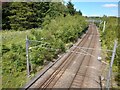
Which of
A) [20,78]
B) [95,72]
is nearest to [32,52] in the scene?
[20,78]

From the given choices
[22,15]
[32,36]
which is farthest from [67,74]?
[22,15]

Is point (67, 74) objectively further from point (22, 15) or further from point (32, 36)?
point (22, 15)

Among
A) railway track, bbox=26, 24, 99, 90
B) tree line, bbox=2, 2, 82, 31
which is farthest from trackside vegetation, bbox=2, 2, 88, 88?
railway track, bbox=26, 24, 99, 90

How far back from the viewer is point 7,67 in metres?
14.5

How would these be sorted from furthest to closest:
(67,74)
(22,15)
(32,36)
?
(22,15), (32,36), (67,74)

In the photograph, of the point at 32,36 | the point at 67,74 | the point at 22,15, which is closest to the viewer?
the point at 67,74

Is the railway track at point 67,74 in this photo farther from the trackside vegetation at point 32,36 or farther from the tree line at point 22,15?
the tree line at point 22,15

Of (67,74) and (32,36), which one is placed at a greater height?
(32,36)

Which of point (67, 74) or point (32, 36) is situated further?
point (32, 36)

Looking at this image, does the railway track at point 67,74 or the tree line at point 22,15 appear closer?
the railway track at point 67,74

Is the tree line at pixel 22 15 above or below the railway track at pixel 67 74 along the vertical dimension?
above

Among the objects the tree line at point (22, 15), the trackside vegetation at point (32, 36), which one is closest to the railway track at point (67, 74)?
the trackside vegetation at point (32, 36)

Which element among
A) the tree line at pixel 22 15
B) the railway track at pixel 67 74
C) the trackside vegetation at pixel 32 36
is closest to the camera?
the railway track at pixel 67 74

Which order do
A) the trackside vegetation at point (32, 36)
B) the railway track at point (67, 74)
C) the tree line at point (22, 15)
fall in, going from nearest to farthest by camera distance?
the railway track at point (67, 74) → the trackside vegetation at point (32, 36) → the tree line at point (22, 15)
